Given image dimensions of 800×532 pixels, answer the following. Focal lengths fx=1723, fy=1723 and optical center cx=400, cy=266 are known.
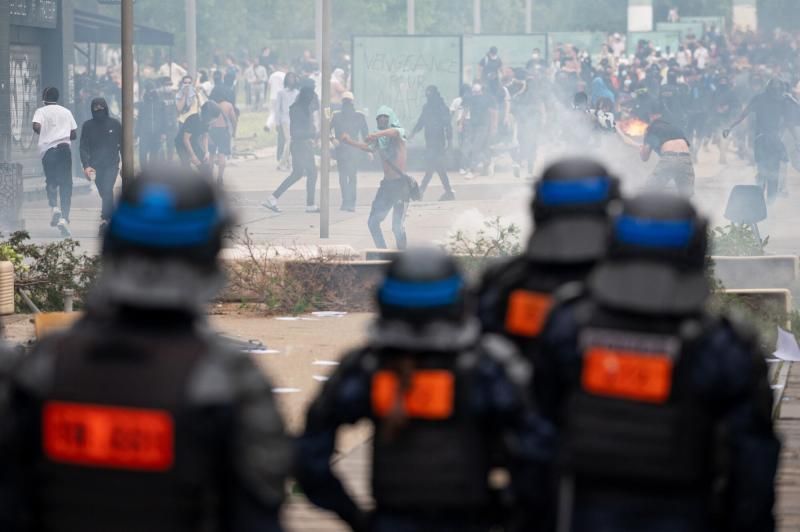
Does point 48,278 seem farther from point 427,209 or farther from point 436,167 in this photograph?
point 436,167

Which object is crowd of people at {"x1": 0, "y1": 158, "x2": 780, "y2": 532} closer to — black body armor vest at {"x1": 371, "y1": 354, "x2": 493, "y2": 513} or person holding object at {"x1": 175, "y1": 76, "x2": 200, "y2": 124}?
black body armor vest at {"x1": 371, "y1": 354, "x2": 493, "y2": 513}

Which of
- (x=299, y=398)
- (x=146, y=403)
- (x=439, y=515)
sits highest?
(x=146, y=403)

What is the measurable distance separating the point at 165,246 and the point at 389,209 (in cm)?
1408

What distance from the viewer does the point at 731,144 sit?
31.5 metres

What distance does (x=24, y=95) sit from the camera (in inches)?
969

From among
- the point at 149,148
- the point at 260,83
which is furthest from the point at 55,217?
the point at 260,83

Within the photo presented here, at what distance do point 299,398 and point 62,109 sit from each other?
11.2m

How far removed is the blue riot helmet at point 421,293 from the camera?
3.92m

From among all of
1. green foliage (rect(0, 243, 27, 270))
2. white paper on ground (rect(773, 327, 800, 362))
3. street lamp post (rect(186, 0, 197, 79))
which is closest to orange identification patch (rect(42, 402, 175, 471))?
white paper on ground (rect(773, 327, 800, 362))

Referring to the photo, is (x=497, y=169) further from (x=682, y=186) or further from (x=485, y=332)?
(x=485, y=332)

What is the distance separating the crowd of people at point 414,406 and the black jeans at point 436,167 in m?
19.0

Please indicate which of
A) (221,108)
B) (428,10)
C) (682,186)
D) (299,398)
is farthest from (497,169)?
(428,10)

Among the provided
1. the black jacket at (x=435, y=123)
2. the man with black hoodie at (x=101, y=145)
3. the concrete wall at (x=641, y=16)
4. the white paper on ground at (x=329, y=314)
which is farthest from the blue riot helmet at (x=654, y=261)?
the concrete wall at (x=641, y=16)

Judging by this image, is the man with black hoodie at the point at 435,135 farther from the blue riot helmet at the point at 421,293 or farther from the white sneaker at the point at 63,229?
the blue riot helmet at the point at 421,293
